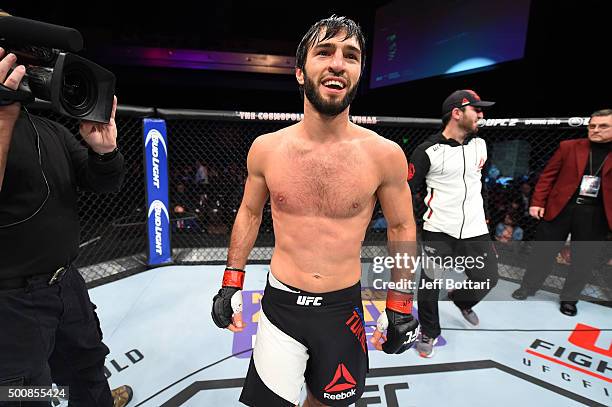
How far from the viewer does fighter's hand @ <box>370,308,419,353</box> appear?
4.13ft

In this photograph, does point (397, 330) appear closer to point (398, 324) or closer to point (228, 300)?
point (398, 324)

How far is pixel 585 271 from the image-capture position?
290 cm

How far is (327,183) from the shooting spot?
1178mm

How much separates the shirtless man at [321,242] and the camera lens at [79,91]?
1.99 ft

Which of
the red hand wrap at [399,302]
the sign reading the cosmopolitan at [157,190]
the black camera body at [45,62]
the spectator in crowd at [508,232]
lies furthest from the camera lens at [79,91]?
the spectator in crowd at [508,232]

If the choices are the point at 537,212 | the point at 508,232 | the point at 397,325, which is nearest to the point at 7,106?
the point at 397,325

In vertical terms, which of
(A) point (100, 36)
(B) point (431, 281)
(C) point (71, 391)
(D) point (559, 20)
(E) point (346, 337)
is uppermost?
(A) point (100, 36)

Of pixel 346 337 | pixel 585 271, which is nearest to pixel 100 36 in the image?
pixel 346 337

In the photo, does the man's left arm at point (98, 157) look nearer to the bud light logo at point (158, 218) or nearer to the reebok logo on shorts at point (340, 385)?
the reebok logo on shorts at point (340, 385)

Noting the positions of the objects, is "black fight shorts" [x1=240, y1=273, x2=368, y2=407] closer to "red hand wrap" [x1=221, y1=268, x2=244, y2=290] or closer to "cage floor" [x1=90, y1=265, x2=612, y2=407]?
"red hand wrap" [x1=221, y1=268, x2=244, y2=290]

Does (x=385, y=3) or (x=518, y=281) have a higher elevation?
(x=385, y=3)

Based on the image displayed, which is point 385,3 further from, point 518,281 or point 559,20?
point 518,281

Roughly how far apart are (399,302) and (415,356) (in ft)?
3.90

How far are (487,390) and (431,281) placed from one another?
27.4 inches
